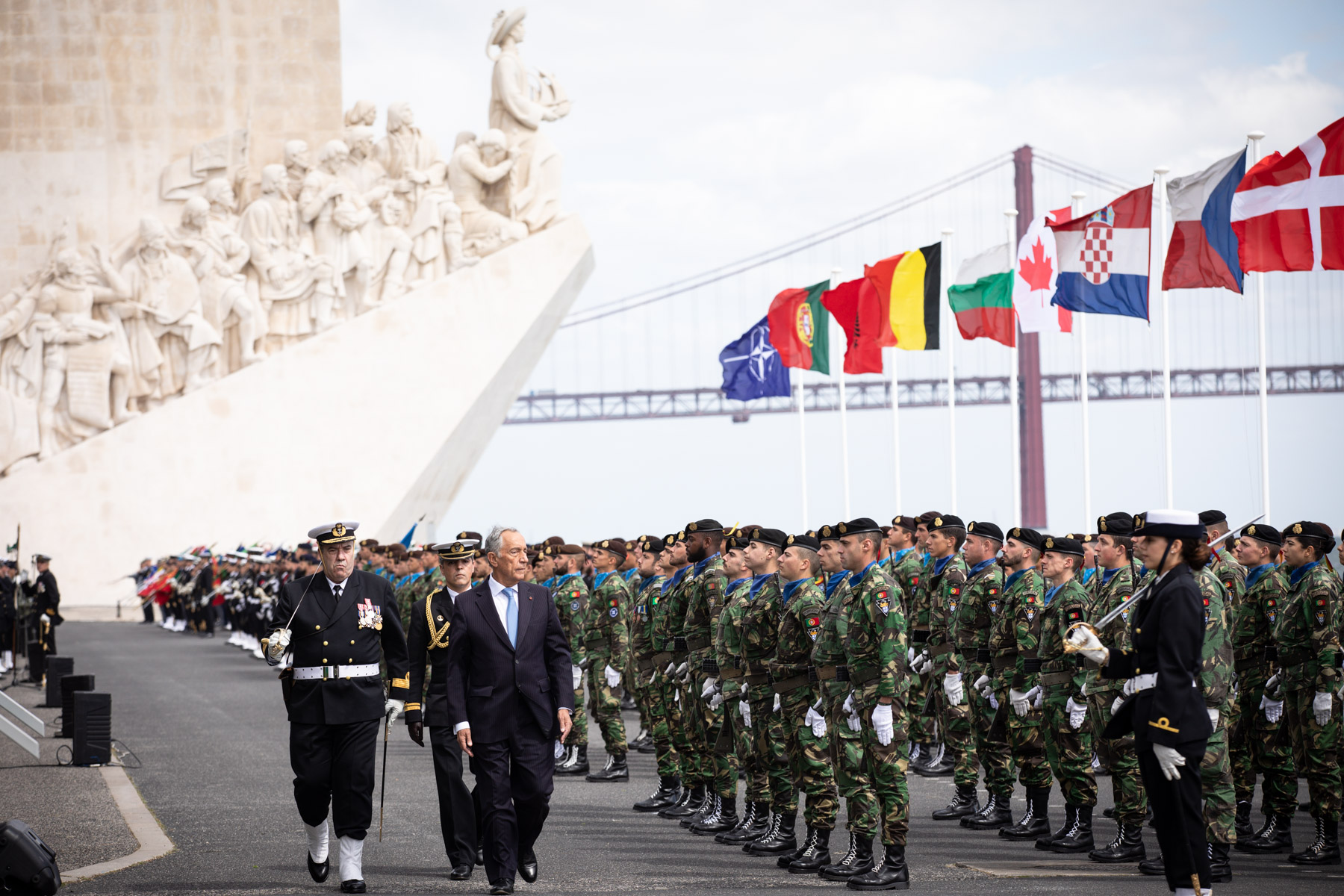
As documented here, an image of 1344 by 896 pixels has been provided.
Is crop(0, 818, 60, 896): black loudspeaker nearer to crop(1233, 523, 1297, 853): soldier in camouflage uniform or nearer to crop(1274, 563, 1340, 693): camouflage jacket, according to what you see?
crop(1233, 523, 1297, 853): soldier in camouflage uniform

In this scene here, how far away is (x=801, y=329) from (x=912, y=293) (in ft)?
7.77

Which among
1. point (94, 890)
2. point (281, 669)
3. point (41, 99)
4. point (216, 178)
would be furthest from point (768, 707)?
point (41, 99)

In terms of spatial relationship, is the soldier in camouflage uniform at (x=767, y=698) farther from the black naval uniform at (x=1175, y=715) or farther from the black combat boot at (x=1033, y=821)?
the black naval uniform at (x=1175, y=715)

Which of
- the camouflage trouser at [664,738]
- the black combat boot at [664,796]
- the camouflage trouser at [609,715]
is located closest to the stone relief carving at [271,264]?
the camouflage trouser at [609,715]

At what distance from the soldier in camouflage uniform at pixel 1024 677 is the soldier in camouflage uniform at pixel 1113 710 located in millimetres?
391

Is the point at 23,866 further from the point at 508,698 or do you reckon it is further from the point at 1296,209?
the point at 1296,209

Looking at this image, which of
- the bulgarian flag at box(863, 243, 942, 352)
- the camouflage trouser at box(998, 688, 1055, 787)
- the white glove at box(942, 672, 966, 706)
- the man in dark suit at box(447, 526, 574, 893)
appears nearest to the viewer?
the man in dark suit at box(447, 526, 574, 893)

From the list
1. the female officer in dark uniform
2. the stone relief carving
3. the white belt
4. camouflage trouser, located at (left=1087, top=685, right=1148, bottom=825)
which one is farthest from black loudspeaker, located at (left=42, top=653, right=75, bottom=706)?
the stone relief carving

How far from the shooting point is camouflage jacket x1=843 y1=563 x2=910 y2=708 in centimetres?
665

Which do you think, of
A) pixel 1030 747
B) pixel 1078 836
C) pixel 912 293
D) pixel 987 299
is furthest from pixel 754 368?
pixel 1078 836

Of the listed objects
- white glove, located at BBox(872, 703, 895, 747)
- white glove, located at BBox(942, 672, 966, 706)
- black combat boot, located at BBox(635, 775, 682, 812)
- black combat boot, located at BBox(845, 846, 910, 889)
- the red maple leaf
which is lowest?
black combat boot, located at BBox(635, 775, 682, 812)

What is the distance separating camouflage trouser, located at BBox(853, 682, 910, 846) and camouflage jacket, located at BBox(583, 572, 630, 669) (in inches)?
151

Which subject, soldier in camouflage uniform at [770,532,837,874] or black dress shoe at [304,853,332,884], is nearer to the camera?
black dress shoe at [304,853,332,884]

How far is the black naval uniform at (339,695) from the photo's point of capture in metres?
6.70
